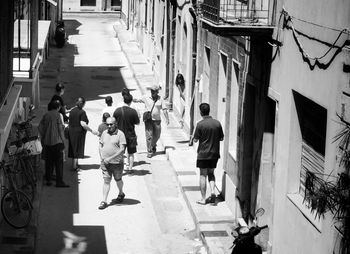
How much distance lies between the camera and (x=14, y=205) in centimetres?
1449

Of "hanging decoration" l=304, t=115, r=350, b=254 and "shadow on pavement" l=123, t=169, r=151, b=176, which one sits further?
"shadow on pavement" l=123, t=169, r=151, b=176

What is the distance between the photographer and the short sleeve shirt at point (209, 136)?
1520 cm

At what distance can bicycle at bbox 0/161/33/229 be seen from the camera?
14.3 m

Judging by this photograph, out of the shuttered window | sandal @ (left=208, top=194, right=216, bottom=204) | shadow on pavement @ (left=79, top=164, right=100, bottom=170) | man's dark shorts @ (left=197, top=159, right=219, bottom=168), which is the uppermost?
the shuttered window

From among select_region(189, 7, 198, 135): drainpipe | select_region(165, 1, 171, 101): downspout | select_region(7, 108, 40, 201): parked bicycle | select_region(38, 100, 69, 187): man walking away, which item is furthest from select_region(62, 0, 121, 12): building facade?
select_region(7, 108, 40, 201): parked bicycle

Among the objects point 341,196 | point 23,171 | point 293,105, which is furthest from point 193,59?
point 341,196

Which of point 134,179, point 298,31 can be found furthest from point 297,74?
point 134,179

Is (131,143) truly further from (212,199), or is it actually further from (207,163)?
(207,163)

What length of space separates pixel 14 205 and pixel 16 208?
0.20ft

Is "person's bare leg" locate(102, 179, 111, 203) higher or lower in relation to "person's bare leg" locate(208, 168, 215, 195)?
lower

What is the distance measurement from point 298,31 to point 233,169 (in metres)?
4.71

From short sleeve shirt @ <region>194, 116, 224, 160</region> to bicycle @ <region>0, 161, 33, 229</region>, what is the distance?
3.13m

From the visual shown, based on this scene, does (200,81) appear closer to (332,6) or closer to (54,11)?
(332,6)

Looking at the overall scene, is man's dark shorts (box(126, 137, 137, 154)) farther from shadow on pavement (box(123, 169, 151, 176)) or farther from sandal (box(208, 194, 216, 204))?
sandal (box(208, 194, 216, 204))
